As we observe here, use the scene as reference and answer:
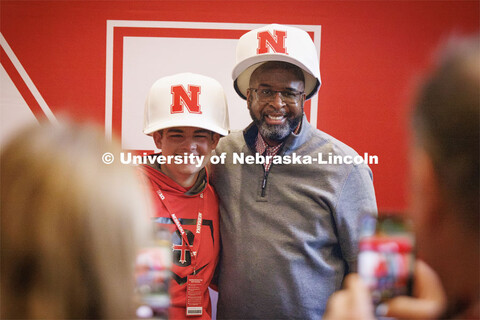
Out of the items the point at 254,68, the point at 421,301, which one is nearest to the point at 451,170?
the point at 421,301

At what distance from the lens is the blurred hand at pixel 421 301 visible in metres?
0.63

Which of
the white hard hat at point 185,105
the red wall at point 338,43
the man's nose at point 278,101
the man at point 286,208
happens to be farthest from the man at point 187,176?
the red wall at point 338,43

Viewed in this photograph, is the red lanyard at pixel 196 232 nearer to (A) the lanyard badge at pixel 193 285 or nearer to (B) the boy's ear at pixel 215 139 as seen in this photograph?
(A) the lanyard badge at pixel 193 285

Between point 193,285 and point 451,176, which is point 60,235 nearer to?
point 451,176

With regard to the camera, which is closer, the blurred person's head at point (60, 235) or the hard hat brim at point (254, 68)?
the blurred person's head at point (60, 235)

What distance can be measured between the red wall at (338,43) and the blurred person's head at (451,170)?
7.08ft

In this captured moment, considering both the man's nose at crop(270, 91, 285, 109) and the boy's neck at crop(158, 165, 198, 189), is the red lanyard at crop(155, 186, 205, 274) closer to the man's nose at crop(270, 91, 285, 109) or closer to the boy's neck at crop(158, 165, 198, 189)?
the boy's neck at crop(158, 165, 198, 189)

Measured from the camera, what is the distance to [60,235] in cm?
59

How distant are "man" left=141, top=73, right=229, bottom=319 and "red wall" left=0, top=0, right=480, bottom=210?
0.95 meters

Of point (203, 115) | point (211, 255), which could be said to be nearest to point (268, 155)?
point (203, 115)

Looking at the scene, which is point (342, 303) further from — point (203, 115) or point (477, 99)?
point (203, 115)

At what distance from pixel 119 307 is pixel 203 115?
133cm

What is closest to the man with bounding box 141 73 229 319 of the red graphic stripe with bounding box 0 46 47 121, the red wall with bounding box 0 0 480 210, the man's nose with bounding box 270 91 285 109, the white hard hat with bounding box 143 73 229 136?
the white hard hat with bounding box 143 73 229 136

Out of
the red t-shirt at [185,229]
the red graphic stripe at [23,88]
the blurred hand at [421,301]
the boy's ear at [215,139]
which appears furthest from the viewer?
the red graphic stripe at [23,88]
